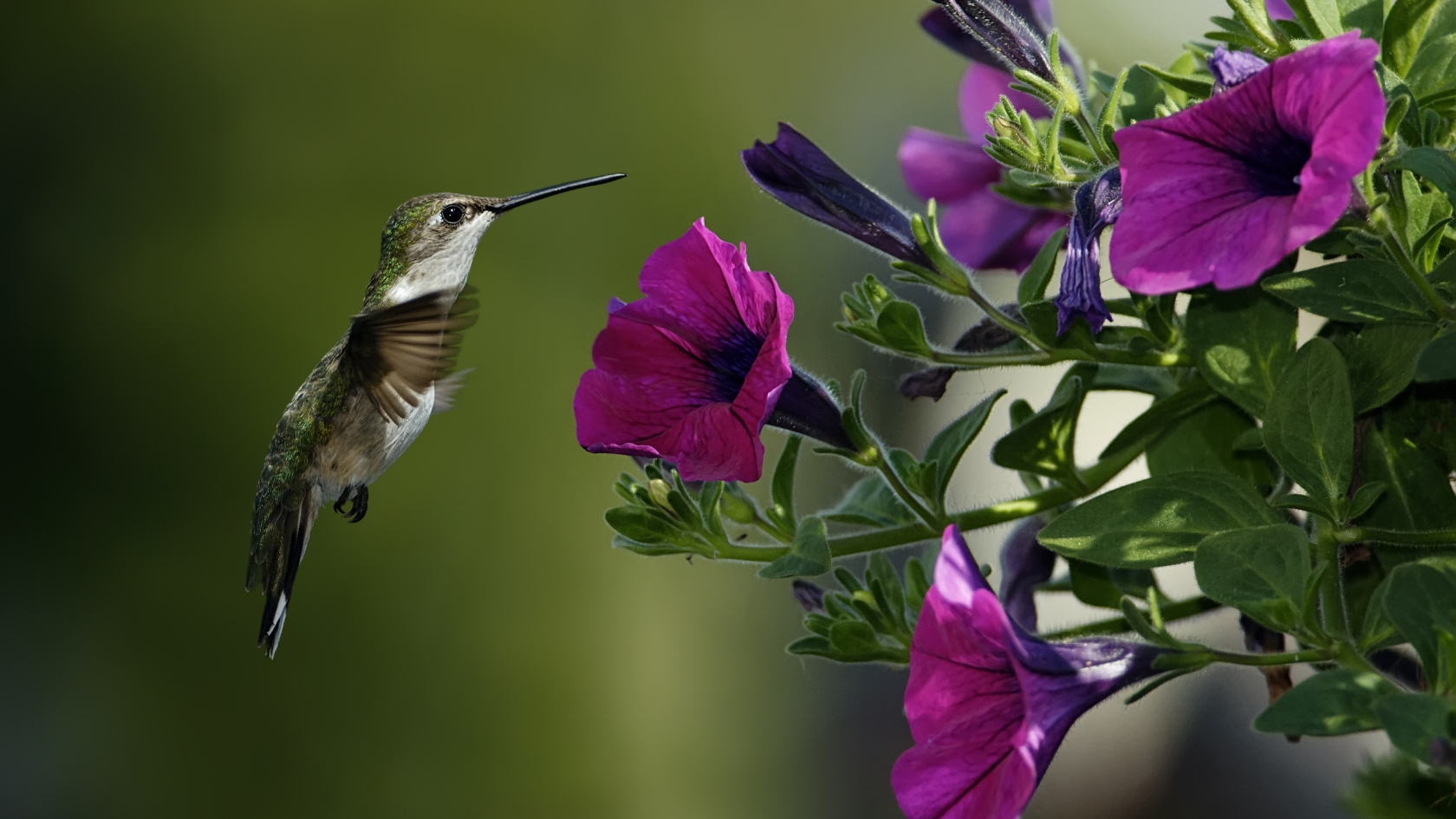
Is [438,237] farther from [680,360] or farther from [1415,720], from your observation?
[1415,720]

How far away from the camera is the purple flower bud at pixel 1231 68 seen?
36 cm

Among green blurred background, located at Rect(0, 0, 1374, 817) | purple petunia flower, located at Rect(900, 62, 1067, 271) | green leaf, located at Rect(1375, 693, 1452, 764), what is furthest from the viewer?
green blurred background, located at Rect(0, 0, 1374, 817)

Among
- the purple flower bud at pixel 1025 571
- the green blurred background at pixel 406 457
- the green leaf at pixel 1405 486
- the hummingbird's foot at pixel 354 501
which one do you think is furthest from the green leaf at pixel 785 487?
the green blurred background at pixel 406 457

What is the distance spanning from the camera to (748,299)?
43cm

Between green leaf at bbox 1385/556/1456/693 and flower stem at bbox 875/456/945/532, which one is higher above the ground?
flower stem at bbox 875/456/945/532

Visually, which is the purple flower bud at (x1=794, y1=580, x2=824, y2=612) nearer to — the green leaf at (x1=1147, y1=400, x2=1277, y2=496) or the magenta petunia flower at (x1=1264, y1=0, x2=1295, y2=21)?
the green leaf at (x1=1147, y1=400, x2=1277, y2=496)

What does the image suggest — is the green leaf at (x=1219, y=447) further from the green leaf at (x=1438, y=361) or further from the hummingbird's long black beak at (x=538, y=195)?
the hummingbird's long black beak at (x=538, y=195)

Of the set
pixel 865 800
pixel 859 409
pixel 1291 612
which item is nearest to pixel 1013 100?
pixel 859 409

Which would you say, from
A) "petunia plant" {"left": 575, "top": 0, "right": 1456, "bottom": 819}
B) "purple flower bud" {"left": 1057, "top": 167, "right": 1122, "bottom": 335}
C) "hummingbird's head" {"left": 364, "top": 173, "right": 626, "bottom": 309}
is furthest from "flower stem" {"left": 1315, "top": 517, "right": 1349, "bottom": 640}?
"hummingbird's head" {"left": 364, "top": 173, "right": 626, "bottom": 309}

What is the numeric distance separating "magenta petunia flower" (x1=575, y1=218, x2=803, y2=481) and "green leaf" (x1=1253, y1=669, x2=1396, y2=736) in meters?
0.18

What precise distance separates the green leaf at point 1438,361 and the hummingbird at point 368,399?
0.42 m

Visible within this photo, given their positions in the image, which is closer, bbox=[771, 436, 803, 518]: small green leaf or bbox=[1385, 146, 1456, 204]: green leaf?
bbox=[1385, 146, 1456, 204]: green leaf

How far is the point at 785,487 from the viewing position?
0.53 meters

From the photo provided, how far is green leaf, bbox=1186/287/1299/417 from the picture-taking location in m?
0.43
